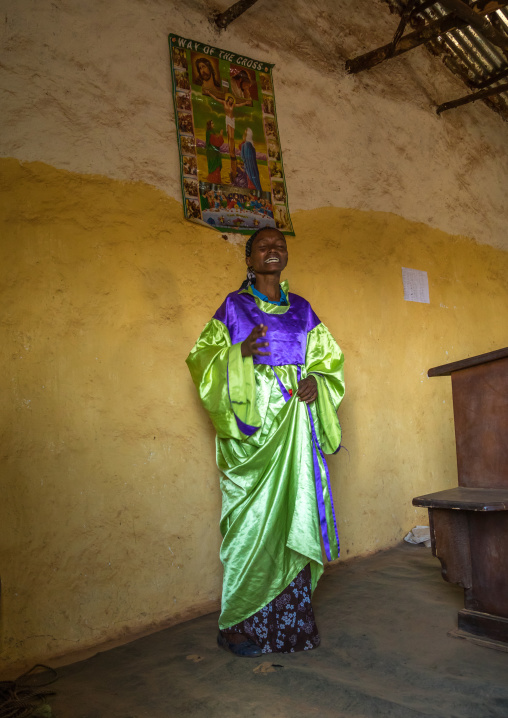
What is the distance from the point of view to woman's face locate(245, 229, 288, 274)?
2838mm

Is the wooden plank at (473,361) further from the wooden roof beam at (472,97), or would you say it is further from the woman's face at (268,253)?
the wooden roof beam at (472,97)

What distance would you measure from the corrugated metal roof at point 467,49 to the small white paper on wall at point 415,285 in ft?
5.91

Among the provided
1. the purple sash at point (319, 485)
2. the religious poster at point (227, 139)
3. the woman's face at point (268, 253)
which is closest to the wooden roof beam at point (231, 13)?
the religious poster at point (227, 139)

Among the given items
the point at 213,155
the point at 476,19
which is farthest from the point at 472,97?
the point at 213,155

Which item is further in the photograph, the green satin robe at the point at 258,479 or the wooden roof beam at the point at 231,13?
the wooden roof beam at the point at 231,13

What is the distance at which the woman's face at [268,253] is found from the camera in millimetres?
2838

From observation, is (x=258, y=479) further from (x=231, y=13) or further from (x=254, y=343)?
(x=231, y=13)

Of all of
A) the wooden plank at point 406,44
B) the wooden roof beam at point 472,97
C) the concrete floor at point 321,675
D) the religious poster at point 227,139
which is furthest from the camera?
the wooden roof beam at point 472,97

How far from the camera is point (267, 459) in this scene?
2639mm

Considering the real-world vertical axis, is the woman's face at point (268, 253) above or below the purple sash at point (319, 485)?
above

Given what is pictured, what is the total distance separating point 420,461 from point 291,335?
2.15 meters

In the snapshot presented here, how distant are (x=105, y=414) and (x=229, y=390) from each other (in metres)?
0.67

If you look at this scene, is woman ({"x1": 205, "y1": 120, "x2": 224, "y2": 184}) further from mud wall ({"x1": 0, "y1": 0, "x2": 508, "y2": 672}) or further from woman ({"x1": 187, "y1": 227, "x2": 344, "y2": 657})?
woman ({"x1": 187, "y1": 227, "x2": 344, "y2": 657})

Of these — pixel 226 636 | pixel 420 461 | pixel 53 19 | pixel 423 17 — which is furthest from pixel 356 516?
pixel 423 17
